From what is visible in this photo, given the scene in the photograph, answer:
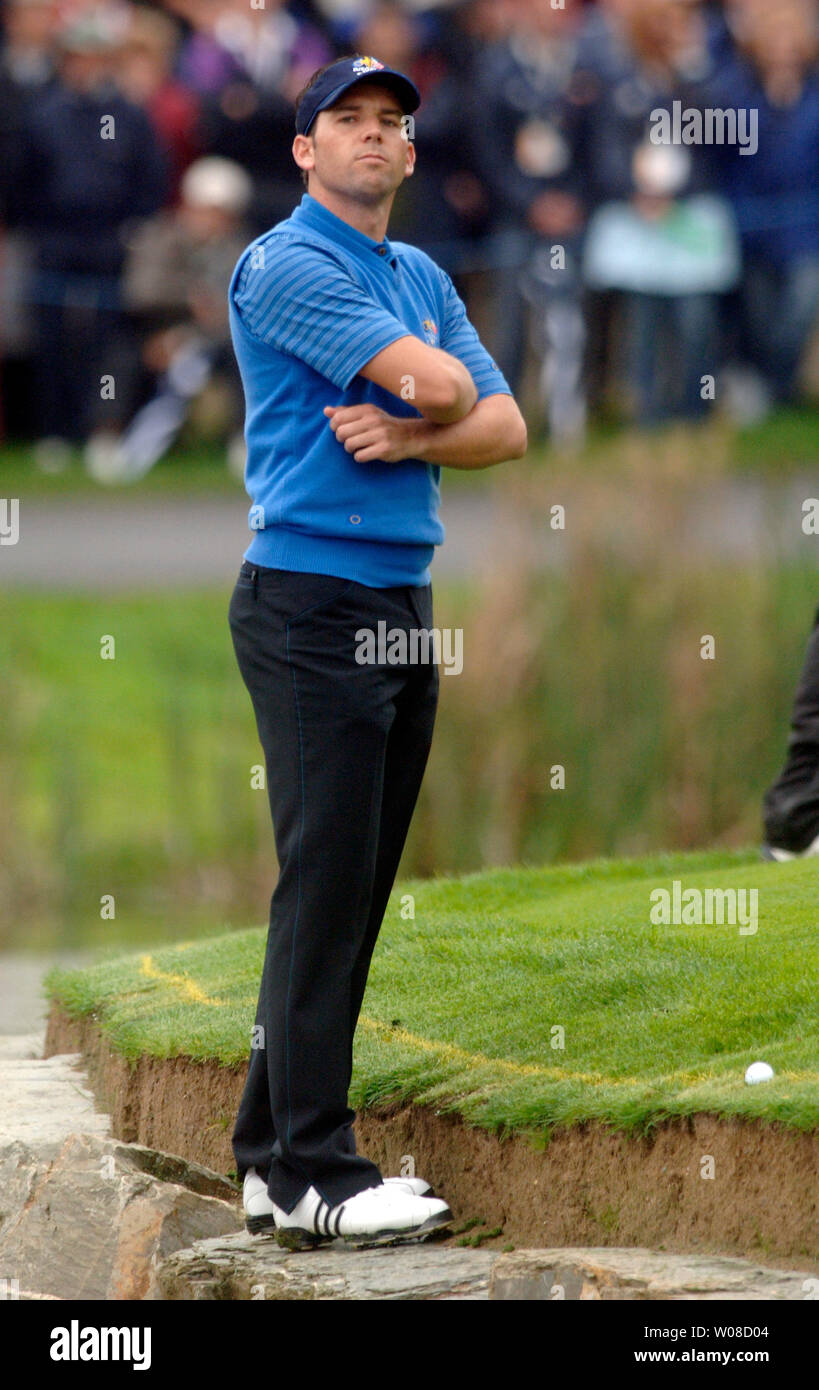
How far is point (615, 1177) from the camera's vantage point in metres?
4.68

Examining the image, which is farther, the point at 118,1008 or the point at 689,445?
the point at 689,445

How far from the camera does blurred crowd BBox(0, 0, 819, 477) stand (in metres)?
15.2

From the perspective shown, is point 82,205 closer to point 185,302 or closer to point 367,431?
point 185,302

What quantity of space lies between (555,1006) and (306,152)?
219cm

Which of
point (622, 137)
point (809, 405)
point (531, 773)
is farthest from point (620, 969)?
point (809, 405)

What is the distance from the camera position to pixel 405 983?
5.97 m

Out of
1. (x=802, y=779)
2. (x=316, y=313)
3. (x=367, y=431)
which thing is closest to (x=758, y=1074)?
(x=367, y=431)

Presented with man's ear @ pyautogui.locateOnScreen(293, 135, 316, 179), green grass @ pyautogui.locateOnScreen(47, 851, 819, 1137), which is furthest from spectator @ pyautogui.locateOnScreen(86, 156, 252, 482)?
man's ear @ pyautogui.locateOnScreen(293, 135, 316, 179)

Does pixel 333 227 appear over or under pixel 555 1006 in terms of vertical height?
over

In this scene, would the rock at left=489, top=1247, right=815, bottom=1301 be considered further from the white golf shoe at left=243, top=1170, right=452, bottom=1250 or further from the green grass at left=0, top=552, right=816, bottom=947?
the green grass at left=0, top=552, right=816, bottom=947

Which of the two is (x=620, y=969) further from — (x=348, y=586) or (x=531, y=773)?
(x=531, y=773)

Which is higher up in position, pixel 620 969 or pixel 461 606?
pixel 461 606

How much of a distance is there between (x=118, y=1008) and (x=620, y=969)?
5.24 feet

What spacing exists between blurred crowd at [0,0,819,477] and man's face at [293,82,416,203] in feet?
33.4
